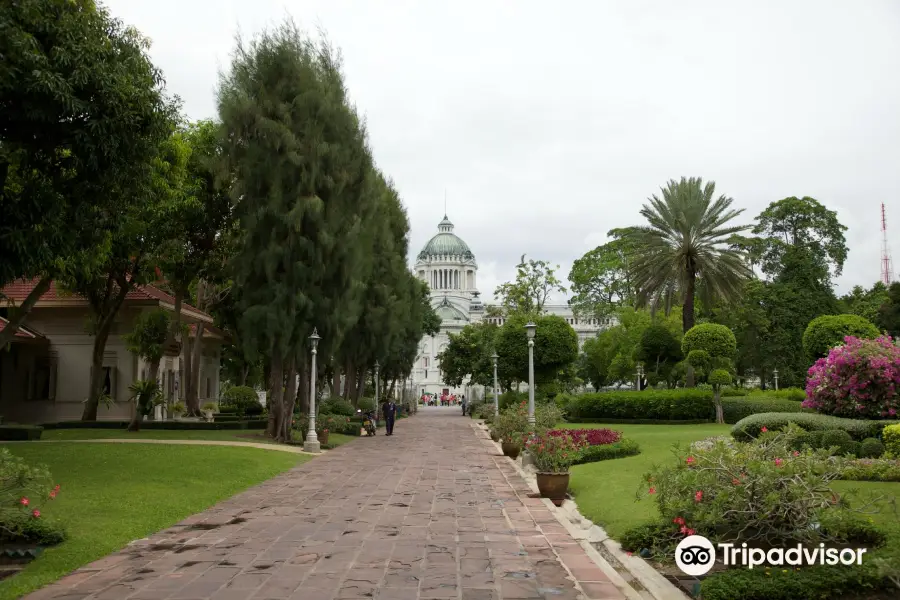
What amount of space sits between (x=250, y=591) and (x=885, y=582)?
5710 mm

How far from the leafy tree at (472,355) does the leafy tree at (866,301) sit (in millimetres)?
26152

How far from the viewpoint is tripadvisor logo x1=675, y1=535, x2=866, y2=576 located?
291 inches

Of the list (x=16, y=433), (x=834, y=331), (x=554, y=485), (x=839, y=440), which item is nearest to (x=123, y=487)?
(x=554, y=485)

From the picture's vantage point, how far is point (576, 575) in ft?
26.8

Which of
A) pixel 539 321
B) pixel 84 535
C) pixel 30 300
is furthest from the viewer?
pixel 539 321

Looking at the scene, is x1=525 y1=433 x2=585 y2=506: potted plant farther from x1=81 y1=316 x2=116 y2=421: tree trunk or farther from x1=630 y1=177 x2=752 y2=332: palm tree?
x1=630 y1=177 x2=752 y2=332: palm tree

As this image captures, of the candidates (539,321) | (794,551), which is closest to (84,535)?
(794,551)

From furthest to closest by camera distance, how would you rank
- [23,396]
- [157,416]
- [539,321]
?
[539,321] → [157,416] → [23,396]

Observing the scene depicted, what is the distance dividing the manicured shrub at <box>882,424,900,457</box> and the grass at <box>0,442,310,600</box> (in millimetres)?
12749

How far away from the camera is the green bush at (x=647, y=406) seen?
33875 millimetres

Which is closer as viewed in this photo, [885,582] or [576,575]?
[885,582]

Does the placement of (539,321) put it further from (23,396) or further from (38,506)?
(38,506)

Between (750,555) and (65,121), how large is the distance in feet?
38.9

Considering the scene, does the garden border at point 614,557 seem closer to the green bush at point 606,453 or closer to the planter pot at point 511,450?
the green bush at point 606,453
